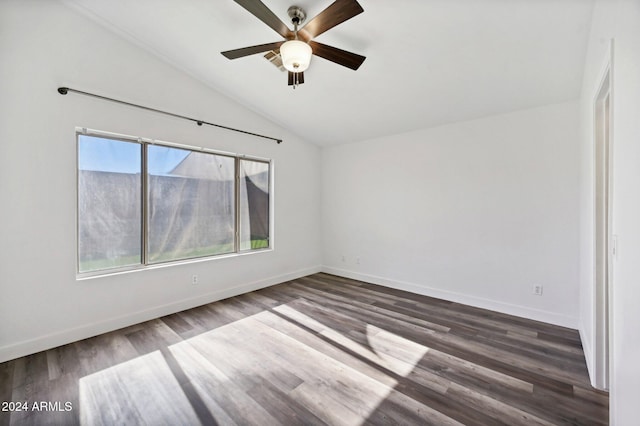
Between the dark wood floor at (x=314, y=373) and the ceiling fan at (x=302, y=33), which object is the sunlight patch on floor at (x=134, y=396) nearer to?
the dark wood floor at (x=314, y=373)

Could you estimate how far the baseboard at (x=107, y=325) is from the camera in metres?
2.36

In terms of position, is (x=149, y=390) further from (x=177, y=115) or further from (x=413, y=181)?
(x=413, y=181)

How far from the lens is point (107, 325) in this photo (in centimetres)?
281

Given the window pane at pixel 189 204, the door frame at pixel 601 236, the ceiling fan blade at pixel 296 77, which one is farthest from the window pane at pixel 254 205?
the door frame at pixel 601 236

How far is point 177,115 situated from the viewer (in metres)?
3.35

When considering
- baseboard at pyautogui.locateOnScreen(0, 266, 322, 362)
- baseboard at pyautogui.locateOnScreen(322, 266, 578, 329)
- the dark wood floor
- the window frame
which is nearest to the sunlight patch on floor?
the dark wood floor

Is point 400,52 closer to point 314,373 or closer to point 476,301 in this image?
point 314,373

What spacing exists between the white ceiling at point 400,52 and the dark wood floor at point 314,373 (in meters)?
2.56

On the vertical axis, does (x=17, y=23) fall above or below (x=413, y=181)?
above

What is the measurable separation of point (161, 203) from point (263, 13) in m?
2.54

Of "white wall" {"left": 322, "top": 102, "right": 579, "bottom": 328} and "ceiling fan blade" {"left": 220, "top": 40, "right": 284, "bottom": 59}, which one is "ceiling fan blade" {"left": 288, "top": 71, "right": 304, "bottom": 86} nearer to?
"ceiling fan blade" {"left": 220, "top": 40, "right": 284, "bottom": 59}

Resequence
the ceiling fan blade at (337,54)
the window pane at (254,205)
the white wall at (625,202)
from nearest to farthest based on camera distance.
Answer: the white wall at (625,202)
the ceiling fan blade at (337,54)
the window pane at (254,205)

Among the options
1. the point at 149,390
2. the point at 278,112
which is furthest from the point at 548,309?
the point at 278,112

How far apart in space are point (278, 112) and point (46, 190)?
112 inches
